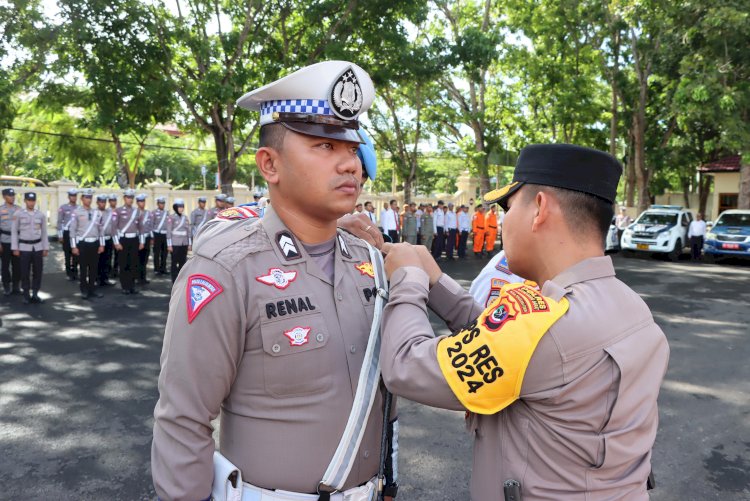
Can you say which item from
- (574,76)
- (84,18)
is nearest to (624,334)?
(84,18)

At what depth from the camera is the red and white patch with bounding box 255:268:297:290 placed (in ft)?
5.10

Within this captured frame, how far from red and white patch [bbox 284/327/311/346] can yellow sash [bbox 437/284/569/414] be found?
1.23 feet

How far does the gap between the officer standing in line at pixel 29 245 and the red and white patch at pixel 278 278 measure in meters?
9.17

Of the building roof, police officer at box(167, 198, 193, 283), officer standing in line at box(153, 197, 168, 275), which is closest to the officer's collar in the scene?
police officer at box(167, 198, 193, 283)

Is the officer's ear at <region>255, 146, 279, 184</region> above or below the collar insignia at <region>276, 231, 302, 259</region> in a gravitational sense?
above

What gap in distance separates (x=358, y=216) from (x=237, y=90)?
11491mm

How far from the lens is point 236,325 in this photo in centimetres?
148

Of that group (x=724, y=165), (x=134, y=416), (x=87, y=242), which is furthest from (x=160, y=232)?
(x=724, y=165)

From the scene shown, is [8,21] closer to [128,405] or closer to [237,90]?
[237,90]

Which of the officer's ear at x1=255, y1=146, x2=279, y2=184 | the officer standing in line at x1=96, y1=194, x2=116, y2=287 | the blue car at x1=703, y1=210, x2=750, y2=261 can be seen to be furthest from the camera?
the blue car at x1=703, y1=210, x2=750, y2=261

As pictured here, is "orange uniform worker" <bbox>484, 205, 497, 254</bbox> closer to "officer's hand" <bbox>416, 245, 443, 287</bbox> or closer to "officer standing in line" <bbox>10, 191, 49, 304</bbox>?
"officer standing in line" <bbox>10, 191, 49, 304</bbox>

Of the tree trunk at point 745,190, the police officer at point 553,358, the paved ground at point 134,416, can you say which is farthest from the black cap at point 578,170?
the tree trunk at point 745,190

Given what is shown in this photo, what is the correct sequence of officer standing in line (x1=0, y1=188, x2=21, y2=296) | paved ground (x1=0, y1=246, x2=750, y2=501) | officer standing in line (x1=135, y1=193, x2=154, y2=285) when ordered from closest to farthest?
paved ground (x1=0, y1=246, x2=750, y2=501), officer standing in line (x1=0, y1=188, x2=21, y2=296), officer standing in line (x1=135, y1=193, x2=154, y2=285)

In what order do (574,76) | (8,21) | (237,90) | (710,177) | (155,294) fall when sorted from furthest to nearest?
(710,177) < (574,76) < (237,90) < (8,21) < (155,294)
